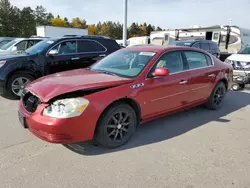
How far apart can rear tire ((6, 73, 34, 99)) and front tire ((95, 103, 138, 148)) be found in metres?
3.24

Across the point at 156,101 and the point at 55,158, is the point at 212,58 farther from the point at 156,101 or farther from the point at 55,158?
the point at 55,158

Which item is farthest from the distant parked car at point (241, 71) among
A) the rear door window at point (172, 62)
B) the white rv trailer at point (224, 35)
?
the white rv trailer at point (224, 35)

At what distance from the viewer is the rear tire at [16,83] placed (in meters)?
5.45

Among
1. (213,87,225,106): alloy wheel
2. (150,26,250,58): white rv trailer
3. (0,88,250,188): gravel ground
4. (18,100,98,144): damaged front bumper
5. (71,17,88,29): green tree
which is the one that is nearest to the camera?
(0,88,250,188): gravel ground

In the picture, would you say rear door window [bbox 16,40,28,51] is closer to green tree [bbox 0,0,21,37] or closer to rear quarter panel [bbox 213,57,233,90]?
rear quarter panel [bbox 213,57,233,90]

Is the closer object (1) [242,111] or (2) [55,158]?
(2) [55,158]

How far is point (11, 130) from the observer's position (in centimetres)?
379

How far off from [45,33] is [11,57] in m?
21.2

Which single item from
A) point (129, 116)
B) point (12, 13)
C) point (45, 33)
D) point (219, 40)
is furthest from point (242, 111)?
point (12, 13)

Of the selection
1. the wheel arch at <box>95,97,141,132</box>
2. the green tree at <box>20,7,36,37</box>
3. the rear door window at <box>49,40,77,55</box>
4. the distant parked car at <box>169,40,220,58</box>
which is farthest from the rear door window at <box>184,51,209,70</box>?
the green tree at <box>20,7,36,37</box>

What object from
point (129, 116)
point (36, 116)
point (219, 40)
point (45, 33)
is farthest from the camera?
point (45, 33)

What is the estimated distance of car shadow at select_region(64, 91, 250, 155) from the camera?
3269mm

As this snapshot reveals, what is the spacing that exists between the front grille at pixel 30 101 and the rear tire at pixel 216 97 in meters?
3.74

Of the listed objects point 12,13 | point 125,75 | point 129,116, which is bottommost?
point 129,116
